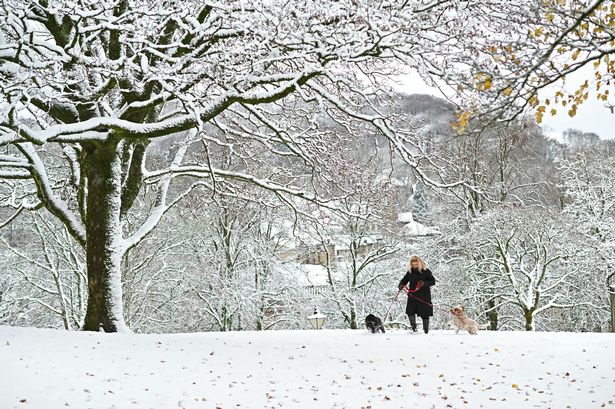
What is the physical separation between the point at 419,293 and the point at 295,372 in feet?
15.4

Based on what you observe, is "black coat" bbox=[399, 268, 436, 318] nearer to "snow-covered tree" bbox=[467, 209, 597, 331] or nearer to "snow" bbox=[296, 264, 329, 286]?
"snow-covered tree" bbox=[467, 209, 597, 331]

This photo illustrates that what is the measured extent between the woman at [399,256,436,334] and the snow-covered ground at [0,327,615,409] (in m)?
1.66

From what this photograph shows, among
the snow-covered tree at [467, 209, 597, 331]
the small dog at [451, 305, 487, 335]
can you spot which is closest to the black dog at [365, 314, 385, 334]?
the small dog at [451, 305, 487, 335]

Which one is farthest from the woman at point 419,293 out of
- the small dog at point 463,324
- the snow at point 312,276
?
the snow at point 312,276

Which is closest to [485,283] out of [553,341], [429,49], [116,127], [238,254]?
[238,254]

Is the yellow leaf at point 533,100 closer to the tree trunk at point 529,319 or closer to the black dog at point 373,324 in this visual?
the black dog at point 373,324

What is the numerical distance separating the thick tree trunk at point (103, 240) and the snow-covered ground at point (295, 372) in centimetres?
98

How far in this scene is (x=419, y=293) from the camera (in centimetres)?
1114

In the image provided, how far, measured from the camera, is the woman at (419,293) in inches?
435

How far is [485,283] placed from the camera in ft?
72.8

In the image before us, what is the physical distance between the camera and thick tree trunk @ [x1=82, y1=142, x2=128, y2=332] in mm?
9266

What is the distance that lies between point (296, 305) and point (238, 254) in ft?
10.2

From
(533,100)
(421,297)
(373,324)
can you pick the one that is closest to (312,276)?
(421,297)

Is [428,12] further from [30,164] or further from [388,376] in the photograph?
[30,164]
